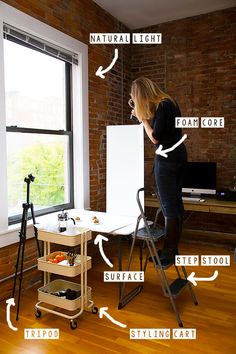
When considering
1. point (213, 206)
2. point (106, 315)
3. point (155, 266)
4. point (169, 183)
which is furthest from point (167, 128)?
point (213, 206)

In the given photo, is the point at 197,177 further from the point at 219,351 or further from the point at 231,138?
the point at 219,351

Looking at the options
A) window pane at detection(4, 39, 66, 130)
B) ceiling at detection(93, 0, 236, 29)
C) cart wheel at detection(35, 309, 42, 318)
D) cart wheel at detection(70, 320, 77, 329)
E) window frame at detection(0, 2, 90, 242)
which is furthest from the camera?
ceiling at detection(93, 0, 236, 29)

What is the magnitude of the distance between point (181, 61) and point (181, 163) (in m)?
2.74

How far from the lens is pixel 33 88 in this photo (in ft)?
10.6

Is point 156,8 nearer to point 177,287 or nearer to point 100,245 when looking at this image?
point 100,245

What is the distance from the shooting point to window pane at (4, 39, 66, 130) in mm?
2949

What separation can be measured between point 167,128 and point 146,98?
29cm

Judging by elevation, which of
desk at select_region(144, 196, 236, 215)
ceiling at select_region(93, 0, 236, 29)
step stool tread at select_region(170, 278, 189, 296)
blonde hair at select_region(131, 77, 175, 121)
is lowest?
step stool tread at select_region(170, 278, 189, 296)

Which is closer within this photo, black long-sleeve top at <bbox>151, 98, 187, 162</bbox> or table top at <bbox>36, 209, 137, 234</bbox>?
black long-sleeve top at <bbox>151, 98, 187, 162</bbox>

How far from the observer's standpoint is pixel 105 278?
3.23 metres

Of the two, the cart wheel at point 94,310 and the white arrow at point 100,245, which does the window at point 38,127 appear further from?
the cart wheel at point 94,310

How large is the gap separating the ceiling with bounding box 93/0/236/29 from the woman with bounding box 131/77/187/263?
2.17 m

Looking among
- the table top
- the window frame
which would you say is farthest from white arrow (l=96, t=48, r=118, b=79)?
the table top

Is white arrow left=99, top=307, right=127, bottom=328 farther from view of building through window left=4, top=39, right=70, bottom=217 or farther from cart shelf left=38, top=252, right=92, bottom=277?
view of building through window left=4, top=39, right=70, bottom=217
